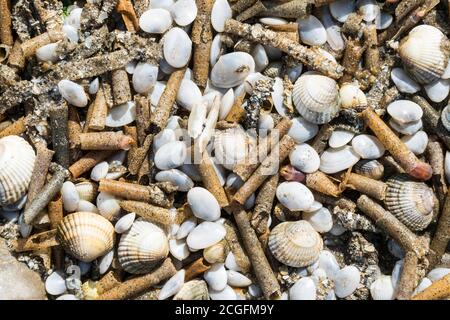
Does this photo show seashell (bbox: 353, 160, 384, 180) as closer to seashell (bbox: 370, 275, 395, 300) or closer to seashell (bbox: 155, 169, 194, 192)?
seashell (bbox: 370, 275, 395, 300)

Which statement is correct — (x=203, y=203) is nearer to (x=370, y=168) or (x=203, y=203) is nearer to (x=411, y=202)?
(x=370, y=168)

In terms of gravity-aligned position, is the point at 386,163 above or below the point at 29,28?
below

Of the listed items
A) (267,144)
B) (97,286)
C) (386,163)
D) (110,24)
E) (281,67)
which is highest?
(110,24)

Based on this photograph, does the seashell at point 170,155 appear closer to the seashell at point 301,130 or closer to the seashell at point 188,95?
the seashell at point 188,95

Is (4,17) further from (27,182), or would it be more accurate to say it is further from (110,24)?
(27,182)

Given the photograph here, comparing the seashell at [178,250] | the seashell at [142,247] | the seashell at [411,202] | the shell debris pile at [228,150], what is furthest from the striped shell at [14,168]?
the seashell at [411,202]

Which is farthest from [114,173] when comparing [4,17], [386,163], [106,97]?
[386,163]
